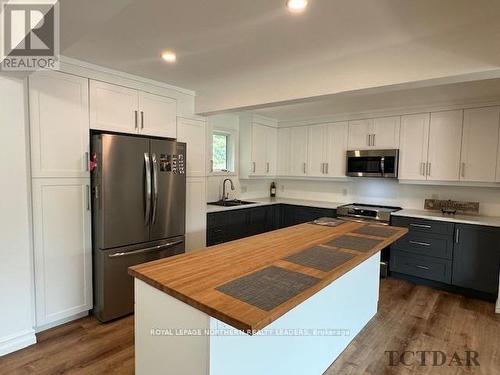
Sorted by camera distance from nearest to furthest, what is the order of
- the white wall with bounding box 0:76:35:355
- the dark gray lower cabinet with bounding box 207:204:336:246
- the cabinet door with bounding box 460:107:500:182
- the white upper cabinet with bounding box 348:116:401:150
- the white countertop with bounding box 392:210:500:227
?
the white wall with bounding box 0:76:35:355
the white countertop with bounding box 392:210:500:227
the cabinet door with bounding box 460:107:500:182
the dark gray lower cabinet with bounding box 207:204:336:246
the white upper cabinet with bounding box 348:116:401:150

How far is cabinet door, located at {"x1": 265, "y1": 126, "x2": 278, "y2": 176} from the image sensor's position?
5.21 m

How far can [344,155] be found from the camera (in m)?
4.58

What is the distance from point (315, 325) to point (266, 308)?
0.95m

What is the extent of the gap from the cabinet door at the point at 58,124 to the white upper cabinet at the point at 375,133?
361 centimetres

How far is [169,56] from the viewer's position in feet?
8.09

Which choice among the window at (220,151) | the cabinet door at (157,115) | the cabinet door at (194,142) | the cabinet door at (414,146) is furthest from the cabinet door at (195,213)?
the cabinet door at (414,146)

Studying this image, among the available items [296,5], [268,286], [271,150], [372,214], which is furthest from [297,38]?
[271,150]

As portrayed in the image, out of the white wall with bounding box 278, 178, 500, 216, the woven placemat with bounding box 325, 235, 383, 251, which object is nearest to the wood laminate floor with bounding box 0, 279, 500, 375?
the woven placemat with bounding box 325, 235, 383, 251

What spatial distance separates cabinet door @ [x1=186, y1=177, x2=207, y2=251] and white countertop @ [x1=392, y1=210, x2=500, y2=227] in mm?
2552

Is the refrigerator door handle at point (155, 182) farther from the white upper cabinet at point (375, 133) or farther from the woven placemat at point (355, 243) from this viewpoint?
the white upper cabinet at point (375, 133)

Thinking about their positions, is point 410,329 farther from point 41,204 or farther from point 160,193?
point 41,204

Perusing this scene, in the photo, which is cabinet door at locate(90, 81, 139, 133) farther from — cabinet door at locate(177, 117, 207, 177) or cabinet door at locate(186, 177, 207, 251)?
cabinet door at locate(186, 177, 207, 251)

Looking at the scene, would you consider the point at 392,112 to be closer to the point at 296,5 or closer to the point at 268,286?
the point at 296,5

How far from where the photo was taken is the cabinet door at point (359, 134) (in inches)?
170
